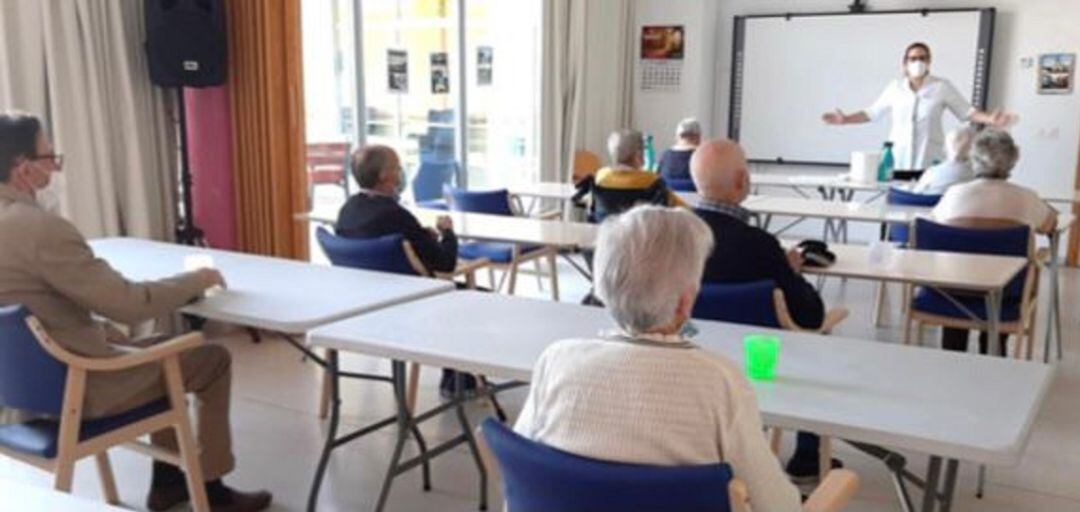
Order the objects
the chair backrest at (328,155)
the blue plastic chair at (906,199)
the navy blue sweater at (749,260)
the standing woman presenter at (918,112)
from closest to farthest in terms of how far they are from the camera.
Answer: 1. the navy blue sweater at (749,260)
2. the blue plastic chair at (906,199)
3. the standing woman presenter at (918,112)
4. the chair backrest at (328,155)

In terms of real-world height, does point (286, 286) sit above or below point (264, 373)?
above

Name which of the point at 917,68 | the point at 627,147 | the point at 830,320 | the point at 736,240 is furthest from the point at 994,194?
the point at 917,68

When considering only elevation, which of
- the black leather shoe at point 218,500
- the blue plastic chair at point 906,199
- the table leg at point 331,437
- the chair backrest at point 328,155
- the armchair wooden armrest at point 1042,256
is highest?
the chair backrest at point 328,155

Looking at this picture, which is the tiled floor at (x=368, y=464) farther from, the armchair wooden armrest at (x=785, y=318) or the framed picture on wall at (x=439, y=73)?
the framed picture on wall at (x=439, y=73)

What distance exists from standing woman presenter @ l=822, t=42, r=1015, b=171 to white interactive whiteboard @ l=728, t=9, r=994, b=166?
1020 millimetres

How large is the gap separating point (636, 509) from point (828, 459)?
5.03ft

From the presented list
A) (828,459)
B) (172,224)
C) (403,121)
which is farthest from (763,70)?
(828,459)

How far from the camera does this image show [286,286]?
284 cm

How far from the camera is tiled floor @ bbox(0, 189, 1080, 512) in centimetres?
304

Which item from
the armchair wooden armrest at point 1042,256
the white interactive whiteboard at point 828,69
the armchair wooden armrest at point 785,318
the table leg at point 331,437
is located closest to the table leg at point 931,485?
the armchair wooden armrest at point 785,318

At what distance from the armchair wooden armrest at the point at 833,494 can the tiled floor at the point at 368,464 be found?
1.55 metres

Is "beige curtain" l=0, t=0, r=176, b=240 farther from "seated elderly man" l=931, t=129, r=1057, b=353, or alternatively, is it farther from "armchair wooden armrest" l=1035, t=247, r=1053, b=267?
"armchair wooden armrest" l=1035, t=247, r=1053, b=267

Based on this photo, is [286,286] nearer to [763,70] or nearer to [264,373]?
[264,373]

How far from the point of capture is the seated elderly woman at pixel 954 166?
493 centimetres
